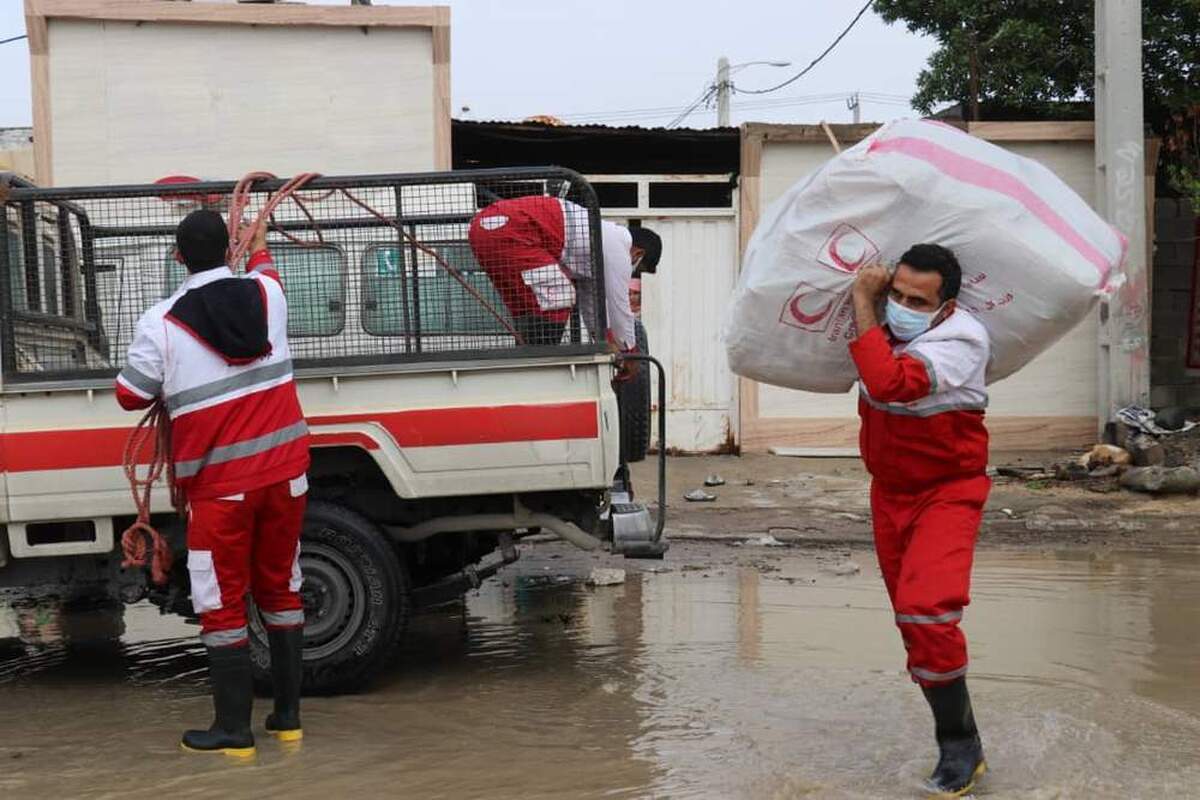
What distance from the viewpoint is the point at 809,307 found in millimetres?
4332

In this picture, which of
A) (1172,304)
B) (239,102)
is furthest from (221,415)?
(1172,304)

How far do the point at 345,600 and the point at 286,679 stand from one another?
573 mm

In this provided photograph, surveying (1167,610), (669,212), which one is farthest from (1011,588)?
(669,212)

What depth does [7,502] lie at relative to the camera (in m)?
5.14

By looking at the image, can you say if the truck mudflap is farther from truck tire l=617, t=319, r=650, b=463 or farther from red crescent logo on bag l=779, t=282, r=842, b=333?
red crescent logo on bag l=779, t=282, r=842, b=333

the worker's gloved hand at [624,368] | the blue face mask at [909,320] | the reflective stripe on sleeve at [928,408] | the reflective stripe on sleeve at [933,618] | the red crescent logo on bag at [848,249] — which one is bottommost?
the reflective stripe on sleeve at [933,618]

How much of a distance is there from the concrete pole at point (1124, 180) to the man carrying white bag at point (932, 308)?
7937 mm

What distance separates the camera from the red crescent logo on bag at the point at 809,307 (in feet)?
14.1

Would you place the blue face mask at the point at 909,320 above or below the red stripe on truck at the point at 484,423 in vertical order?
above

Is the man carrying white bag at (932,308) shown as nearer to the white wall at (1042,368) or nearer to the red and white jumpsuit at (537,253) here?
the red and white jumpsuit at (537,253)

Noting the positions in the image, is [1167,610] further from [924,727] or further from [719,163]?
[719,163]

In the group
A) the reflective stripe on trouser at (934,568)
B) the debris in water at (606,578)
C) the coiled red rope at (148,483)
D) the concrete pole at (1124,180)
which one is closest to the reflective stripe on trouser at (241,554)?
the coiled red rope at (148,483)

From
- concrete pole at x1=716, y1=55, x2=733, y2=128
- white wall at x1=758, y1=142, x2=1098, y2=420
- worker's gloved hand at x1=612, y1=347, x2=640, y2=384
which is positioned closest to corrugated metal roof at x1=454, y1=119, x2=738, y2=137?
white wall at x1=758, y1=142, x2=1098, y2=420

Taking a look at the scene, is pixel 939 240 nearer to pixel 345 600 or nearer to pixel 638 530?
pixel 638 530
